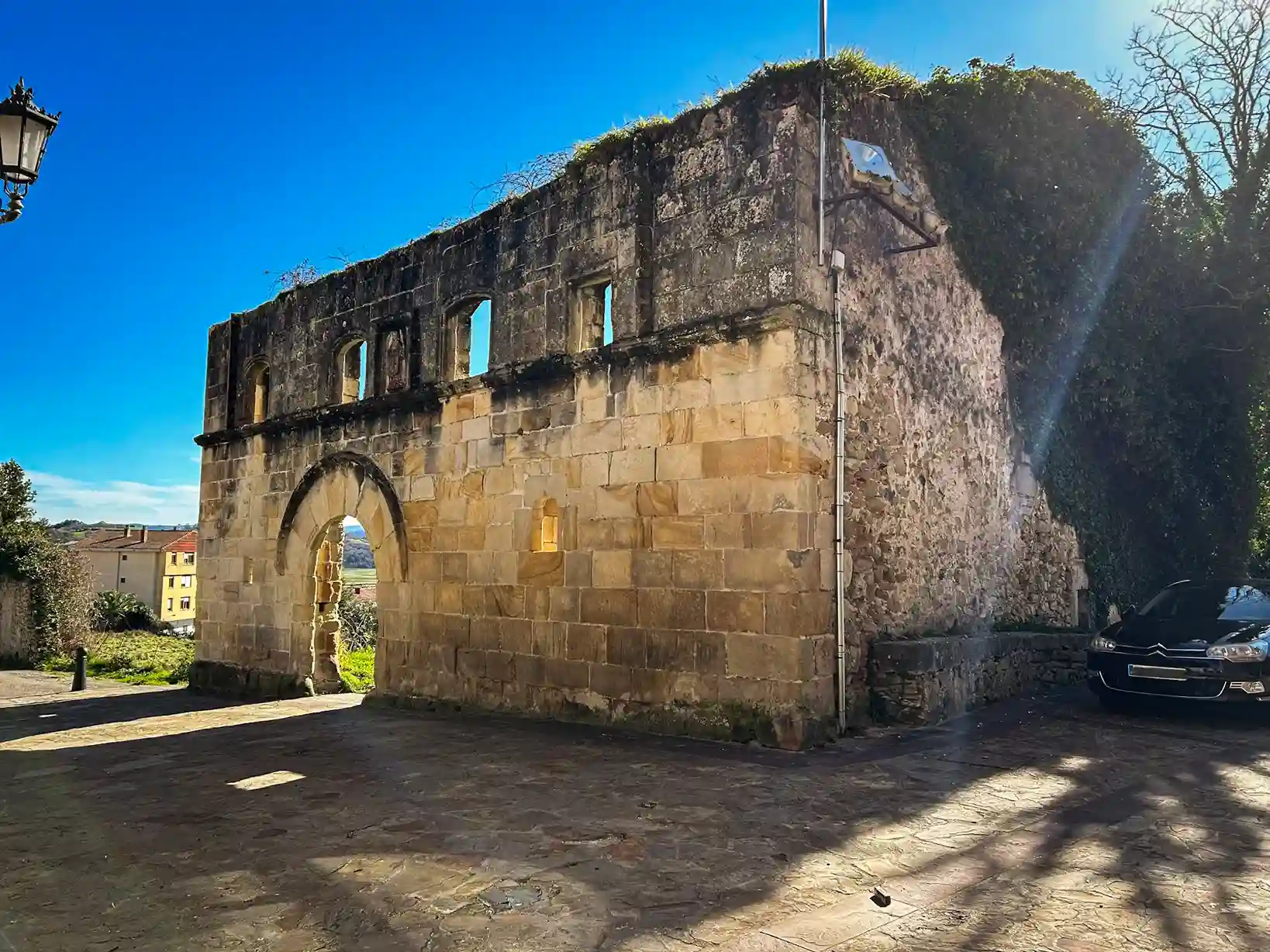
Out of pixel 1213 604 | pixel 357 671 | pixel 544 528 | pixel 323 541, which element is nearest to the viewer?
pixel 1213 604

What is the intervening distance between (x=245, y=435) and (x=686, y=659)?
8952mm

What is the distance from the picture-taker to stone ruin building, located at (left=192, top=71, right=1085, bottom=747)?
7504 mm

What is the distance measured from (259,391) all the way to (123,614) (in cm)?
2636

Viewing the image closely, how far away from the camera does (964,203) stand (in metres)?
10.4

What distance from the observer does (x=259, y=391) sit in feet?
46.4

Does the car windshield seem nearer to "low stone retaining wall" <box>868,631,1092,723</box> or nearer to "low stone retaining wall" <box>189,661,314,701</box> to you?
"low stone retaining wall" <box>868,631,1092,723</box>

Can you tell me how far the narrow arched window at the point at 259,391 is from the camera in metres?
14.0

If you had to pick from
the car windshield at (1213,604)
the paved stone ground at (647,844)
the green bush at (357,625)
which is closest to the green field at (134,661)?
the green bush at (357,625)

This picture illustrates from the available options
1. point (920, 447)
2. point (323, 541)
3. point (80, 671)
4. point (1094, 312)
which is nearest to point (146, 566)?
point (80, 671)

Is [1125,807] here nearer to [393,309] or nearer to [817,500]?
[817,500]

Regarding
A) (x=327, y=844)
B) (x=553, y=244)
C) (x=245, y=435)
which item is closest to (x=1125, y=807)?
(x=327, y=844)

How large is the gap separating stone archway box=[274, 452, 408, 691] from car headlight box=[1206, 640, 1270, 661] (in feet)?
29.0

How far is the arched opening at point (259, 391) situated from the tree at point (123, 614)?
945 inches

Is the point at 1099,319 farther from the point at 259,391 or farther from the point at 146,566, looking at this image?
the point at 146,566
